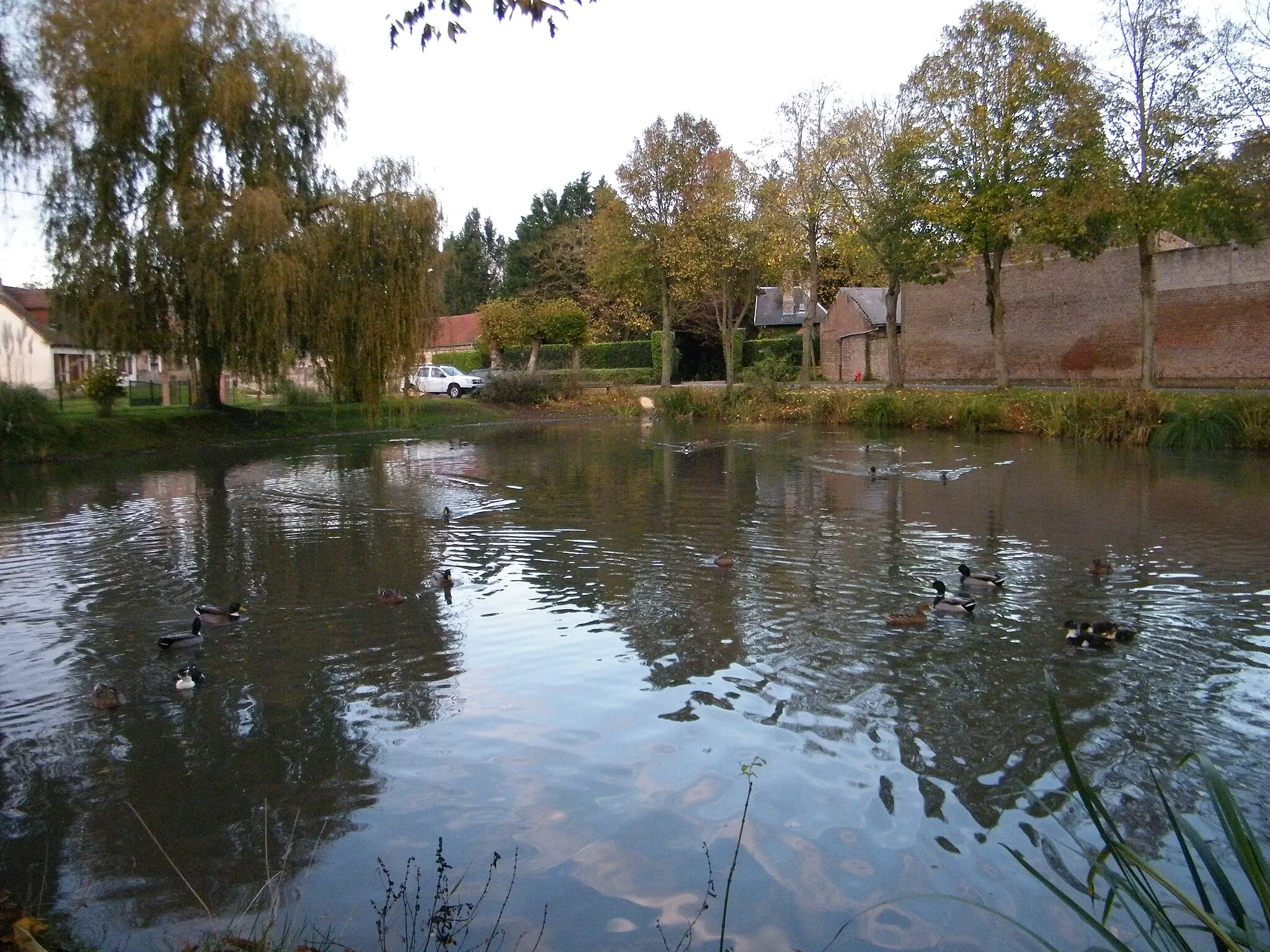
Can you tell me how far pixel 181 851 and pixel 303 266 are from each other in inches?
838

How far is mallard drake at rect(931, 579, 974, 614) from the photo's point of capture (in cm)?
846

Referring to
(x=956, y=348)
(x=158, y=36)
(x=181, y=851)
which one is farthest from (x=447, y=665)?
(x=956, y=348)

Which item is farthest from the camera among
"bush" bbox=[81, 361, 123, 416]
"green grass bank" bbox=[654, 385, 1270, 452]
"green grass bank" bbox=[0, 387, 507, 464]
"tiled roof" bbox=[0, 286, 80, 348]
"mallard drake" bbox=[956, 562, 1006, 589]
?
"tiled roof" bbox=[0, 286, 80, 348]

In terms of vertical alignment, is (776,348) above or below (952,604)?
above

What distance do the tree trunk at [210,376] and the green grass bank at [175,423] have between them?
0.46 m

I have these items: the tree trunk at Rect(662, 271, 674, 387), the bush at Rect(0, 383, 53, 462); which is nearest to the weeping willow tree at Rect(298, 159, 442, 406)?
the bush at Rect(0, 383, 53, 462)

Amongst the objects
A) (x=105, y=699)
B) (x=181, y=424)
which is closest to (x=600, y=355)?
(x=181, y=424)

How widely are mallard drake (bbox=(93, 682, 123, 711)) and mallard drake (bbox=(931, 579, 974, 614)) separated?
239 inches

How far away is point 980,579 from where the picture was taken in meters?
9.44

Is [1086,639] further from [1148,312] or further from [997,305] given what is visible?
[997,305]

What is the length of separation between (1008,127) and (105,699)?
25693 mm

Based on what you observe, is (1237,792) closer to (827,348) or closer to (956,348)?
(956,348)

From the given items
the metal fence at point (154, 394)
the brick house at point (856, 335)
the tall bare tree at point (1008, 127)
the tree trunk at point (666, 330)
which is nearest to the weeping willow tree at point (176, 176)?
the metal fence at point (154, 394)

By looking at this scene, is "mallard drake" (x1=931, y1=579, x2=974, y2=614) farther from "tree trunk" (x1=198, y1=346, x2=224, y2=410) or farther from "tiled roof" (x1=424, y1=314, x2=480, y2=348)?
"tiled roof" (x1=424, y1=314, x2=480, y2=348)
